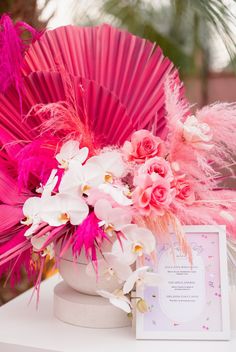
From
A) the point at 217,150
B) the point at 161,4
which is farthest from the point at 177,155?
the point at 161,4

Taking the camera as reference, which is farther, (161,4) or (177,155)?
(161,4)

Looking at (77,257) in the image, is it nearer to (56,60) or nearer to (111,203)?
(111,203)

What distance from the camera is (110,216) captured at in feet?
2.24

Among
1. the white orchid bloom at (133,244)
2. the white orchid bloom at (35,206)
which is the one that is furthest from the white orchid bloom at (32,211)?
the white orchid bloom at (133,244)

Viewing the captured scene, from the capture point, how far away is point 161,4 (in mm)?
1355

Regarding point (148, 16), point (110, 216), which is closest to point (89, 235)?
point (110, 216)

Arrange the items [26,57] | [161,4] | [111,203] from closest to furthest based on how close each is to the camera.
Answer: [111,203]
[26,57]
[161,4]

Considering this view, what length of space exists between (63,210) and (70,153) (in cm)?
8

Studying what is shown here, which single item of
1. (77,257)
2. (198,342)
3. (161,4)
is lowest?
(198,342)

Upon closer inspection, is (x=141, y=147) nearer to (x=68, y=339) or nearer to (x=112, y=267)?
(x=112, y=267)

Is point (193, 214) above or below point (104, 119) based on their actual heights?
below

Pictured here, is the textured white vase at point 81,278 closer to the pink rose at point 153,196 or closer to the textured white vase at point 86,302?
the textured white vase at point 86,302

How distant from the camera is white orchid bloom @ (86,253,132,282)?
696mm

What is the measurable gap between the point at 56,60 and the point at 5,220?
245mm
